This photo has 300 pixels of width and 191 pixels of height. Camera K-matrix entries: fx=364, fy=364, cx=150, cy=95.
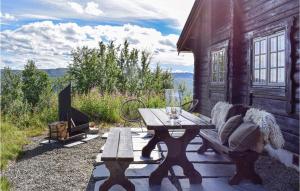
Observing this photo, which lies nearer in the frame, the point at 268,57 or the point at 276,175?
the point at 276,175

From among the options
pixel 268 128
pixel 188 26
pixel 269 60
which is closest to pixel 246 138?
pixel 268 128

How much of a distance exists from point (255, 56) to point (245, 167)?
2596 mm

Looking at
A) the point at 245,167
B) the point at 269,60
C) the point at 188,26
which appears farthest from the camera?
the point at 188,26

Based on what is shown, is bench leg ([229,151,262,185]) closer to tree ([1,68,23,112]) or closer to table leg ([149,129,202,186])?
table leg ([149,129,202,186])

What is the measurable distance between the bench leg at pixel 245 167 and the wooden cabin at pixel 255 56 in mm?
992

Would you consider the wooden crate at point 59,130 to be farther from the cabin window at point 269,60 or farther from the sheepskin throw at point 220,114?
the cabin window at point 269,60

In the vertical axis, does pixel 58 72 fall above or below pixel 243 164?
above

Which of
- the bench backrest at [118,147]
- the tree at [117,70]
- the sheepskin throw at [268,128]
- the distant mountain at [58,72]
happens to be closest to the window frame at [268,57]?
the sheepskin throw at [268,128]

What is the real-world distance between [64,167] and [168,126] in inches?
83.1

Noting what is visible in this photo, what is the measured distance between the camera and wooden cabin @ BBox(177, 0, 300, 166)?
16.0ft

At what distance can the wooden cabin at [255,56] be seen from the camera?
487cm

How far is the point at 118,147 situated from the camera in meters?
4.16

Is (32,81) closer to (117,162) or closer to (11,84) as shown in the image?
(11,84)

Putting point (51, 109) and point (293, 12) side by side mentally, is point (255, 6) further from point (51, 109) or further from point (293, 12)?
point (51, 109)
